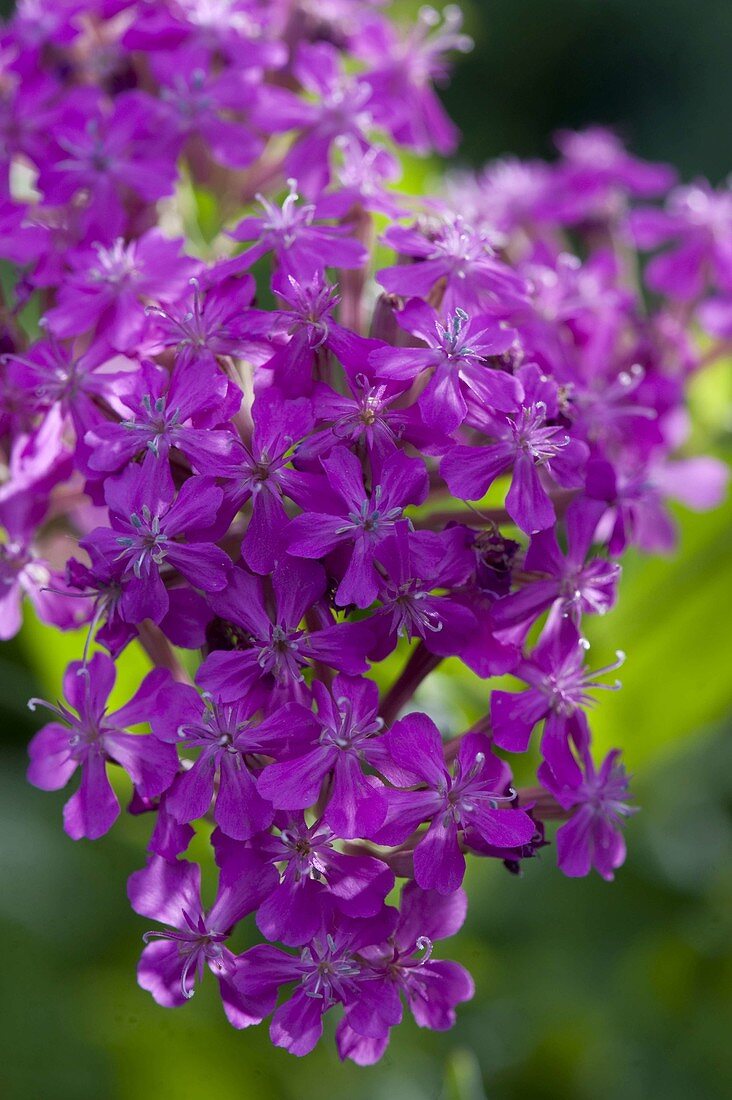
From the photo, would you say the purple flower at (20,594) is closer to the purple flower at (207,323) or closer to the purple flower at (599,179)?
the purple flower at (207,323)

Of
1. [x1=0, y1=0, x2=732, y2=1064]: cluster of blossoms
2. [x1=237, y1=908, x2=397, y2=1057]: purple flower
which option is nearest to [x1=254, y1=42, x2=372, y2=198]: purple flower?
[x1=0, y1=0, x2=732, y2=1064]: cluster of blossoms

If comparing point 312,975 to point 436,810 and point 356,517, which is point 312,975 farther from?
point 356,517

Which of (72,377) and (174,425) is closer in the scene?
(174,425)

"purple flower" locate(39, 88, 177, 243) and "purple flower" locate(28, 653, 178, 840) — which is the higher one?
"purple flower" locate(39, 88, 177, 243)

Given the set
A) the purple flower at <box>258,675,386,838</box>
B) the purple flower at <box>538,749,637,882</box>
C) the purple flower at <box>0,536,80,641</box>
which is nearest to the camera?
the purple flower at <box>258,675,386,838</box>

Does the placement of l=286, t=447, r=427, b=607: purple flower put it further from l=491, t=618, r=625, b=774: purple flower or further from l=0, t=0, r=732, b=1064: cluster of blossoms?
l=491, t=618, r=625, b=774: purple flower

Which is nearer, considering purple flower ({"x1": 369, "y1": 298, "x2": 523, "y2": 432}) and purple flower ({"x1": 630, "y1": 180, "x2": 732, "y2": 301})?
purple flower ({"x1": 369, "y1": 298, "x2": 523, "y2": 432})

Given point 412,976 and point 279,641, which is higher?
point 279,641

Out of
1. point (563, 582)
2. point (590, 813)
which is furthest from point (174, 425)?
point (590, 813)
